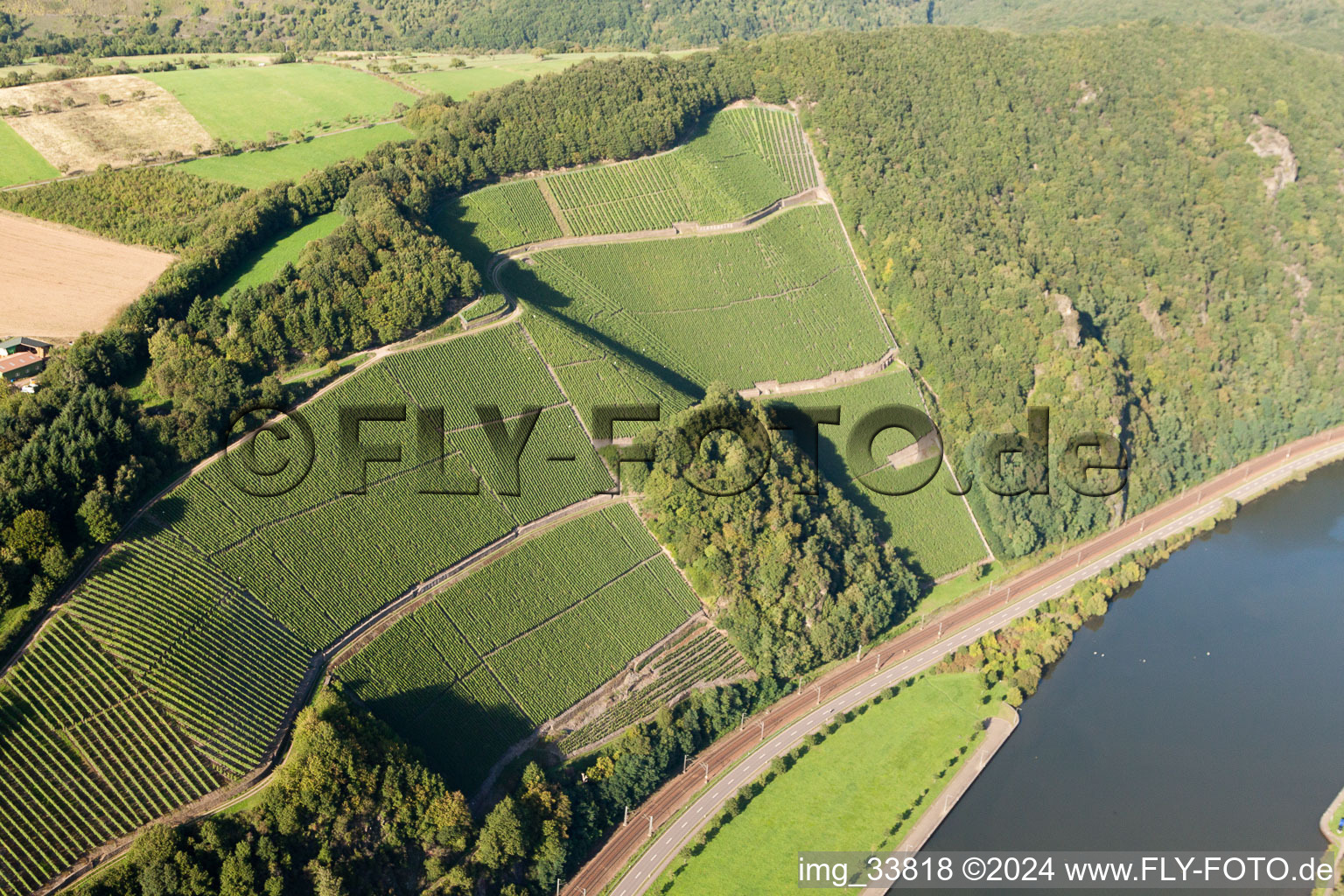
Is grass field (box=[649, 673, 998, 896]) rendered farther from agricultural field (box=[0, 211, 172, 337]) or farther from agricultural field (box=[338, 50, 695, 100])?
agricultural field (box=[338, 50, 695, 100])

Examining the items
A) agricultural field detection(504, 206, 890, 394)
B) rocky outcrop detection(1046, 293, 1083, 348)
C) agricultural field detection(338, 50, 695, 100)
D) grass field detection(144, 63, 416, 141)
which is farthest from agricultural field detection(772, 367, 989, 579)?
grass field detection(144, 63, 416, 141)

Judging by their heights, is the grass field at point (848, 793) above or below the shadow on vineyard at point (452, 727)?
below

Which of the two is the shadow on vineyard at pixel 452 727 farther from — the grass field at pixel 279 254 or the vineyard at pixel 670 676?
the grass field at pixel 279 254

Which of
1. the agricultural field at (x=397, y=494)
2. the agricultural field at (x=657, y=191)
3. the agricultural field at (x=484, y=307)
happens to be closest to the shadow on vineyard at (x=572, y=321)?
the agricultural field at (x=657, y=191)

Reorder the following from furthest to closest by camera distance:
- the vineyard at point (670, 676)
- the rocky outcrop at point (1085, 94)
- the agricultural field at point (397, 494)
Result: 1. the rocky outcrop at point (1085, 94)
2. the vineyard at point (670, 676)
3. the agricultural field at point (397, 494)

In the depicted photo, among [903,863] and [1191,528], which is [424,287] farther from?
[1191,528]

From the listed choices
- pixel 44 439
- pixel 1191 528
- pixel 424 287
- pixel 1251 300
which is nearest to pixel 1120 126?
pixel 1251 300
